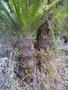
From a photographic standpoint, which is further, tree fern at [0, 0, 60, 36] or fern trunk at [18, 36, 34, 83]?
→ fern trunk at [18, 36, 34, 83]

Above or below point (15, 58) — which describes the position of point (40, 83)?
below

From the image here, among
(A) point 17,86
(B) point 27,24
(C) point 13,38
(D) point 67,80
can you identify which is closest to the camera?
Result: (A) point 17,86

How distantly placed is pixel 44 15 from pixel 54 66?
5.02 ft

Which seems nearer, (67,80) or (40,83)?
(40,83)

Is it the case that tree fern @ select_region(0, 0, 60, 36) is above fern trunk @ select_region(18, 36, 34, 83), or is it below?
above

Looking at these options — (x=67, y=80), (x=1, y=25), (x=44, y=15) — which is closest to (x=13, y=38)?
(x=1, y=25)

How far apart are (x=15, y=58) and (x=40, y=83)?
2.96 ft

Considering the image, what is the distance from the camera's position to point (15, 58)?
14.3ft

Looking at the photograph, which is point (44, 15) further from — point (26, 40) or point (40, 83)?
point (40, 83)

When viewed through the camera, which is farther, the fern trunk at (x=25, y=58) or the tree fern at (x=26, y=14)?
the fern trunk at (x=25, y=58)

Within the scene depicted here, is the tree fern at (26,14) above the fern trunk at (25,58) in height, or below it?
above

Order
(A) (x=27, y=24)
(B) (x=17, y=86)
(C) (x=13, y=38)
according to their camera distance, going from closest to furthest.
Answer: (B) (x=17, y=86) < (A) (x=27, y=24) < (C) (x=13, y=38)

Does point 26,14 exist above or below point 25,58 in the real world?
above

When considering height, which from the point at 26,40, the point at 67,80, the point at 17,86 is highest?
the point at 26,40
